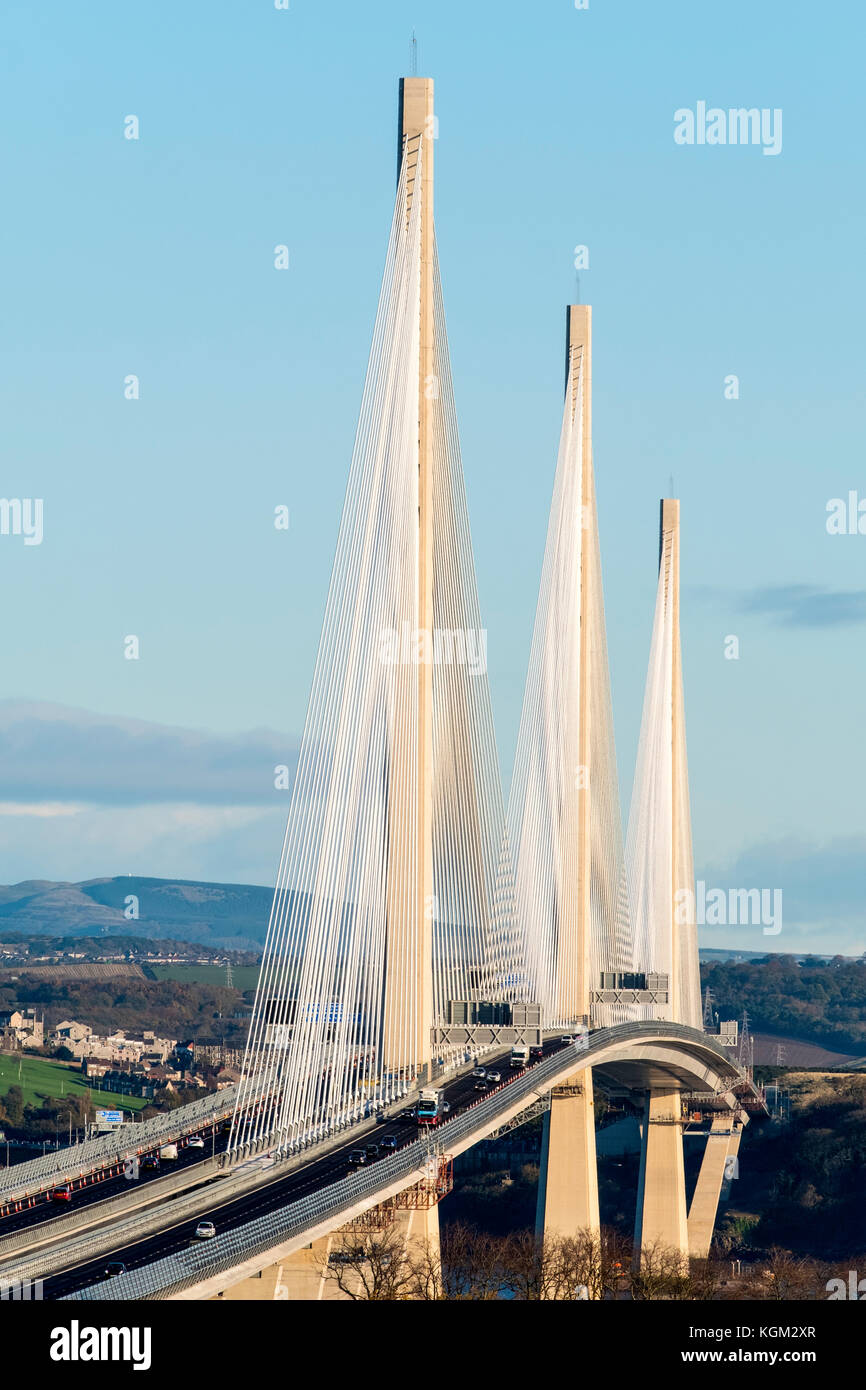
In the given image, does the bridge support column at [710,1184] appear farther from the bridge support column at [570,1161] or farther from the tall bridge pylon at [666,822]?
the bridge support column at [570,1161]

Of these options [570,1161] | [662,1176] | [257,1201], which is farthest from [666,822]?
[257,1201]

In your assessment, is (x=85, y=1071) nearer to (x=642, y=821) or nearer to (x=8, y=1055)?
(x=8, y=1055)

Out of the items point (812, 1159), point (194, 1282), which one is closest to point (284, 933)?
point (194, 1282)

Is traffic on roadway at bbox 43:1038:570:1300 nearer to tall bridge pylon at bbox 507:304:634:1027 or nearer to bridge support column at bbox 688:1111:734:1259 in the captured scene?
tall bridge pylon at bbox 507:304:634:1027

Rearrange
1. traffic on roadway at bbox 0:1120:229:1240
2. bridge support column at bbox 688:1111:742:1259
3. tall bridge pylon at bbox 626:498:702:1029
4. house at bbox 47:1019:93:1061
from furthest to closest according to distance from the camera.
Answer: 1. house at bbox 47:1019:93:1061
2. bridge support column at bbox 688:1111:742:1259
3. tall bridge pylon at bbox 626:498:702:1029
4. traffic on roadway at bbox 0:1120:229:1240

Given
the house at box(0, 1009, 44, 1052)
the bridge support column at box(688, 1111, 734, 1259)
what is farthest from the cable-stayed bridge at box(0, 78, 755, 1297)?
the house at box(0, 1009, 44, 1052)

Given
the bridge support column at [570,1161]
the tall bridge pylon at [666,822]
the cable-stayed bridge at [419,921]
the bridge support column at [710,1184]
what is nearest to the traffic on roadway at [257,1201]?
the cable-stayed bridge at [419,921]
